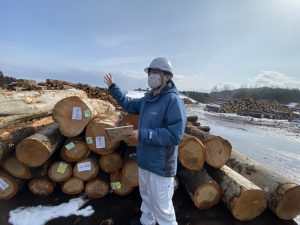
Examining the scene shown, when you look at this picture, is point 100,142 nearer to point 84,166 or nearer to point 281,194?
point 84,166

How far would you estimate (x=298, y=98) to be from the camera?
46219 mm

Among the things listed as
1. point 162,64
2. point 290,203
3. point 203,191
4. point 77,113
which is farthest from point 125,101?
point 290,203

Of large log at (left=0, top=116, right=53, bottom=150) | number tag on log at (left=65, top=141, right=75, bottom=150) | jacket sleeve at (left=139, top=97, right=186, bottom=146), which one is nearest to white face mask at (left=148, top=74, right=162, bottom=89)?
jacket sleeve at (left=139, top=97, right=186, bottom=146)

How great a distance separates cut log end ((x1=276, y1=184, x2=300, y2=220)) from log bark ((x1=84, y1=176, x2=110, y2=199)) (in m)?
2.89

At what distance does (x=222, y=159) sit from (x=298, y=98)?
47309 mm

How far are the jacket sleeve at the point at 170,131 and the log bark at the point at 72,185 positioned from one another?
7.21 ft

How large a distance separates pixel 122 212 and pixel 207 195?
142 centimetres

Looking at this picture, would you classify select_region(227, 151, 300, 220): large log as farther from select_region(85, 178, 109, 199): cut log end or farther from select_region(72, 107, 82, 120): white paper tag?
select_region(72, 107, 82, 120): white paper tag

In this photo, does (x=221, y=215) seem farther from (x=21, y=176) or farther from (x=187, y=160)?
(x=21, y=176)

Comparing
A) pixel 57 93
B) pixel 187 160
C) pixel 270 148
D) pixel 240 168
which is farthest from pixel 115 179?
pixel 270 148

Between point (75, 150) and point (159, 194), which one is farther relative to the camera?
point (75, 150)

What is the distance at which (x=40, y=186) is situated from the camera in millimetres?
4895

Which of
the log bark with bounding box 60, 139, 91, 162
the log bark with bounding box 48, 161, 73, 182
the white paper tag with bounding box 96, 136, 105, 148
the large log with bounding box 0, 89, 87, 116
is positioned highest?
the large log with bounding box 0, 89, 87, 116

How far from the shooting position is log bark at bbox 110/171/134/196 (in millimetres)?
4941
